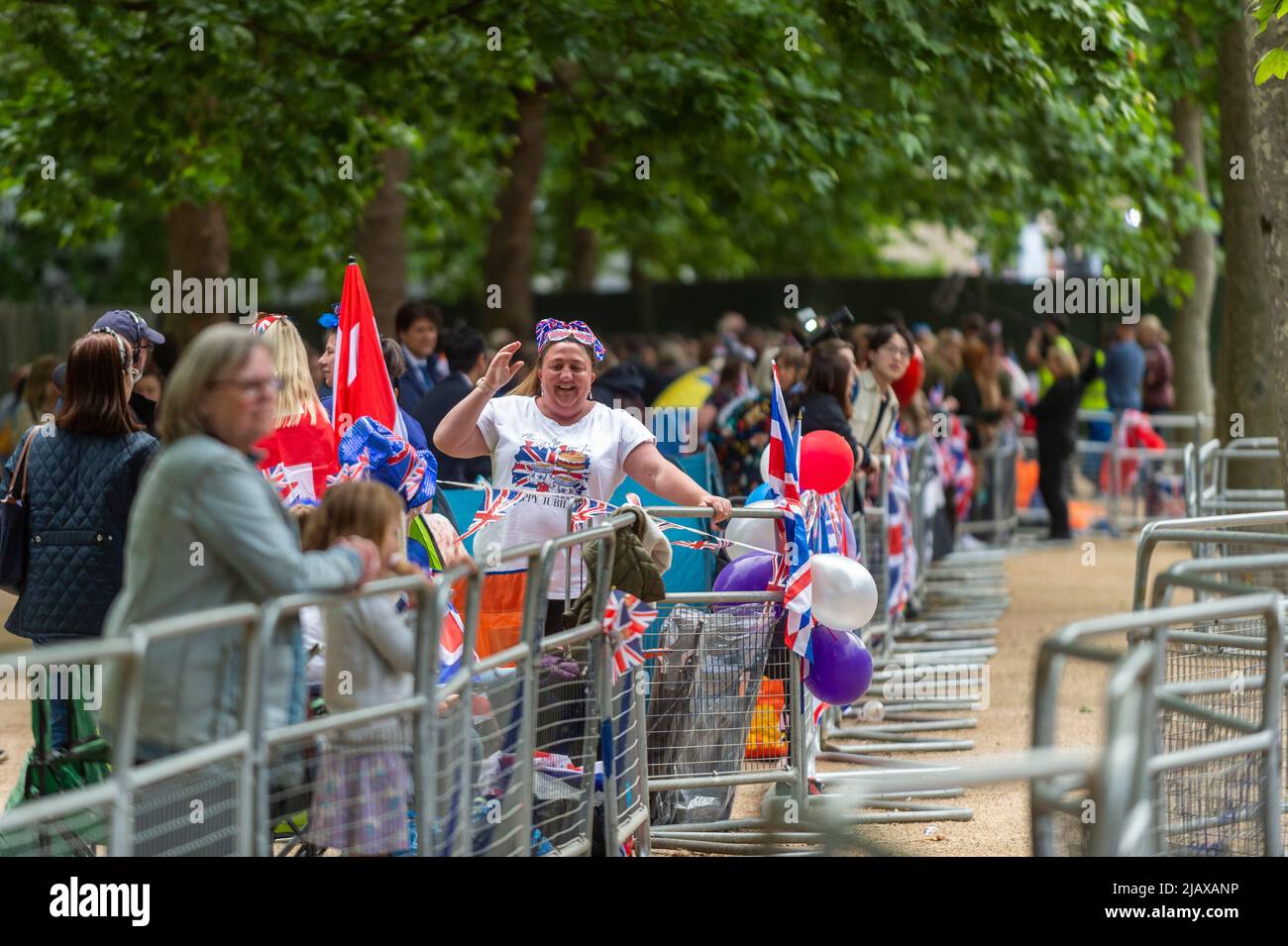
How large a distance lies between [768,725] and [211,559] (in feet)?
10.6

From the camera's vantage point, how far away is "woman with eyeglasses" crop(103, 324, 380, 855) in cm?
392

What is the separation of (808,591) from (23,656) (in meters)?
3.93

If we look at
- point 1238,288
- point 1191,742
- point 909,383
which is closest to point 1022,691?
point 909,383

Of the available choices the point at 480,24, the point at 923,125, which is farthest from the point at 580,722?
the point at 923,125

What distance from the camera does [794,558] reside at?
6.75 meters

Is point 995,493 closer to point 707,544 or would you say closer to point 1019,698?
point 1019,698

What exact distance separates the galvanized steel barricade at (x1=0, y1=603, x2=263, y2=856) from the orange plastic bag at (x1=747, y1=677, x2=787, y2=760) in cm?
309

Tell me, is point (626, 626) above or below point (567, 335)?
below

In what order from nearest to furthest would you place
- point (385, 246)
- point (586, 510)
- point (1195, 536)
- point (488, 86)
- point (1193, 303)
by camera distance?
point (1195, 536)
point (586, 510)
point (488, 86)
point (385, 246)
point (1193, 303)

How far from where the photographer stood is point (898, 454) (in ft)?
36.3

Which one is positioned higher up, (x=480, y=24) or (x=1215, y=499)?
(x=480, y=24)

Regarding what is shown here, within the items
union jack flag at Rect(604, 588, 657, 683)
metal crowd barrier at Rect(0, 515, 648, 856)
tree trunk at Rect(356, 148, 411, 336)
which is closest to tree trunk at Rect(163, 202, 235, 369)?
tree trunk at Rect(356, 148, 411, 336)
